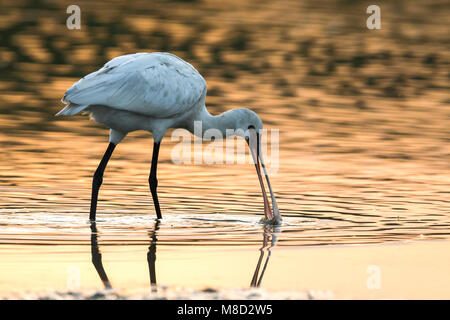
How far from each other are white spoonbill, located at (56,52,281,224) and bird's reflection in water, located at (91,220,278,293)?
0.51m

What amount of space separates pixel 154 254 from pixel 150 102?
2.74 meters

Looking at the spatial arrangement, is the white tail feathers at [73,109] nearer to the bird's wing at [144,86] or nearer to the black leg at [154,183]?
the bird's wing at [144,86]

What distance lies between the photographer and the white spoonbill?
11.2m

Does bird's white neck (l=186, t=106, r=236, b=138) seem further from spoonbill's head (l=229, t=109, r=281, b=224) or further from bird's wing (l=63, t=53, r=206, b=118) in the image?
bird's wing (l=63, t=53, r=206, b=118)

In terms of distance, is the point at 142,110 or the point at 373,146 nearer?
the point at 142,110

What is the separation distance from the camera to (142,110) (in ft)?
38.2

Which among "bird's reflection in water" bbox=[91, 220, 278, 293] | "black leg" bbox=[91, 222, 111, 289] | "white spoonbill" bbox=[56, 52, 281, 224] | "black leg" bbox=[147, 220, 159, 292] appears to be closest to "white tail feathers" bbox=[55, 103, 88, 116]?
"white spoonbill" bbox=[56, 52, 281, 224]

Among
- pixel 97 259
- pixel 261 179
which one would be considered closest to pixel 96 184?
pixel 261 179

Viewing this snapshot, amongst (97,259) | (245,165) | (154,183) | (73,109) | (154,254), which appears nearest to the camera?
(97,259)

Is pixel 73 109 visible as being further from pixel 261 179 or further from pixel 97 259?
pixel 97 259

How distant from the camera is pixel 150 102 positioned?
38.3ft
